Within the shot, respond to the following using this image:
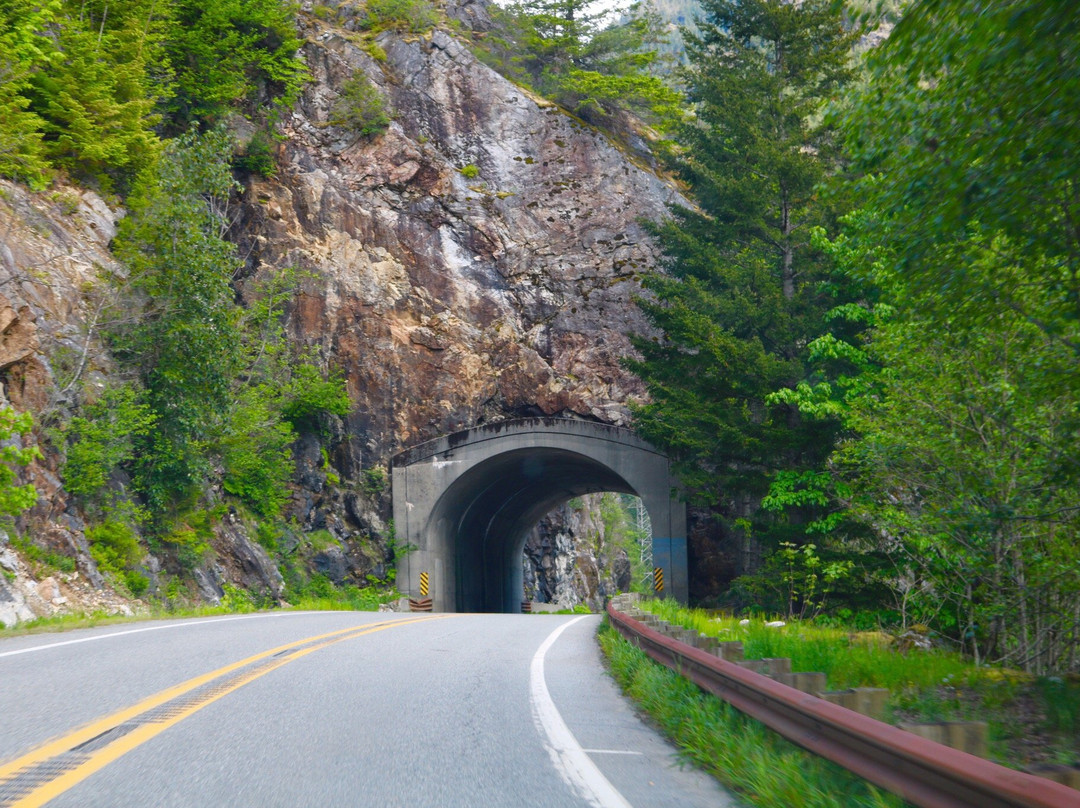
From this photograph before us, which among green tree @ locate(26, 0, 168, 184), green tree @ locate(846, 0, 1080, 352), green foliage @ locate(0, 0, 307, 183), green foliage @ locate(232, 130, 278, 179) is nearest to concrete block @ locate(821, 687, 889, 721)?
green tree @ locate(846, 0, 1080, 352)

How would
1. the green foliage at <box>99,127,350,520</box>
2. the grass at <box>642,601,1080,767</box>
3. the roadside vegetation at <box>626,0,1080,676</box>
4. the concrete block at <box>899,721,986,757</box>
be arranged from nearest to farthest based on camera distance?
1. the concrete block at <box>899,721,986,757</box>
2. the grass at <box>642,601,1080,767</box>
3. the roadside vegetation at <box>626,0,1080,676</box>
4. the green foliage at <box>99,127,350,520</box>

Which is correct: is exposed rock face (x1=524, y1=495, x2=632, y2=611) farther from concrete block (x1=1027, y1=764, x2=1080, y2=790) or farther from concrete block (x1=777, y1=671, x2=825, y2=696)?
concrete block (x1=1027, y1=764, x2=1080, y2=790)

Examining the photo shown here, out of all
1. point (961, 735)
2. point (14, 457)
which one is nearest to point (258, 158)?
point (14, 457)

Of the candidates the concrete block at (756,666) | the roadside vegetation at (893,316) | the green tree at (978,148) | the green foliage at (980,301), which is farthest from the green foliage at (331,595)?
the green tree at (978,148)

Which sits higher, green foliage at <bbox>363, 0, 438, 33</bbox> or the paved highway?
green foliage at <bbox>363, 0, 438, 33</bbox>

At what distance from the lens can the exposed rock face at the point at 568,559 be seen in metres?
48.5

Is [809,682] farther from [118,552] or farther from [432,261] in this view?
[432,261]

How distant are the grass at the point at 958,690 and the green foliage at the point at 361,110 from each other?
93.6 ft

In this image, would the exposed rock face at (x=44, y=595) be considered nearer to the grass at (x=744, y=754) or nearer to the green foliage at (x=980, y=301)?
the grass at (x=744, y=754)

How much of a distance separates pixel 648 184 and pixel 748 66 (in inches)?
379

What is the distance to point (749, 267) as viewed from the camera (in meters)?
21.7

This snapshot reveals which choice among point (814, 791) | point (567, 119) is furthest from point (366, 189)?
point (814, 791)

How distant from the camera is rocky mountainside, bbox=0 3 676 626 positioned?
96.5ft

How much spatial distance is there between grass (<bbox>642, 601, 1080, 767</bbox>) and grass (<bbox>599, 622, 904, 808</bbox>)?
596 millimetres
